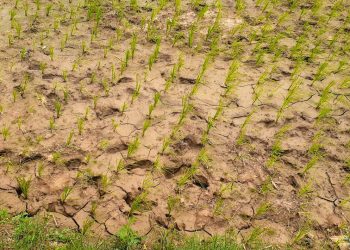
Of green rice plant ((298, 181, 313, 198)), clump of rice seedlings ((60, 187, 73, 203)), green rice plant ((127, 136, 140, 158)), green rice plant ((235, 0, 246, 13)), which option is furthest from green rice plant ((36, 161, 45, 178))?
green rice plant ((235, 0, 246, 13))

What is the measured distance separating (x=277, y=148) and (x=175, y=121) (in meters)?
0.86

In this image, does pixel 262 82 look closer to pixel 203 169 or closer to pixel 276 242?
pixel 203 169

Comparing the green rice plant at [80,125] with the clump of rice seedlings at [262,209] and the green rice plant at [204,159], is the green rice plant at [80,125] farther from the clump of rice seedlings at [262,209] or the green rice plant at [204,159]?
the clump of rice seedlings at [262,209]

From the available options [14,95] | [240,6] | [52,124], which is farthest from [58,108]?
[240,6]

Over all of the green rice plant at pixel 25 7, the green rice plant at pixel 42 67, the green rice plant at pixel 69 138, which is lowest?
the green rice plant at pixel 69 138

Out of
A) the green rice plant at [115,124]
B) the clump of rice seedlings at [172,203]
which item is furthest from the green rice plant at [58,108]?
the clump of rice seedlings at [172,203]

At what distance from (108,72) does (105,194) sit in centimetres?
140

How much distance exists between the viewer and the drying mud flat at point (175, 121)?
246cm

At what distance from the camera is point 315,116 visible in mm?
3322

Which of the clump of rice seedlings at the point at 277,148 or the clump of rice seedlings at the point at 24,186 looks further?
the clump of rice seedlings at the point at 277,148

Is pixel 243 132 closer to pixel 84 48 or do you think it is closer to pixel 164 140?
pixel 164 140

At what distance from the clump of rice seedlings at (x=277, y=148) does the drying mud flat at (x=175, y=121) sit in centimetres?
1

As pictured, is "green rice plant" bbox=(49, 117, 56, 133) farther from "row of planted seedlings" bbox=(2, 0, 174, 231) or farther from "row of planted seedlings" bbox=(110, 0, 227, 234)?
"row of planted seedlings" bbox=(110, 0, 227, 234)

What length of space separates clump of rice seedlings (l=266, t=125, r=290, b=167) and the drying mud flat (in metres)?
0.01
